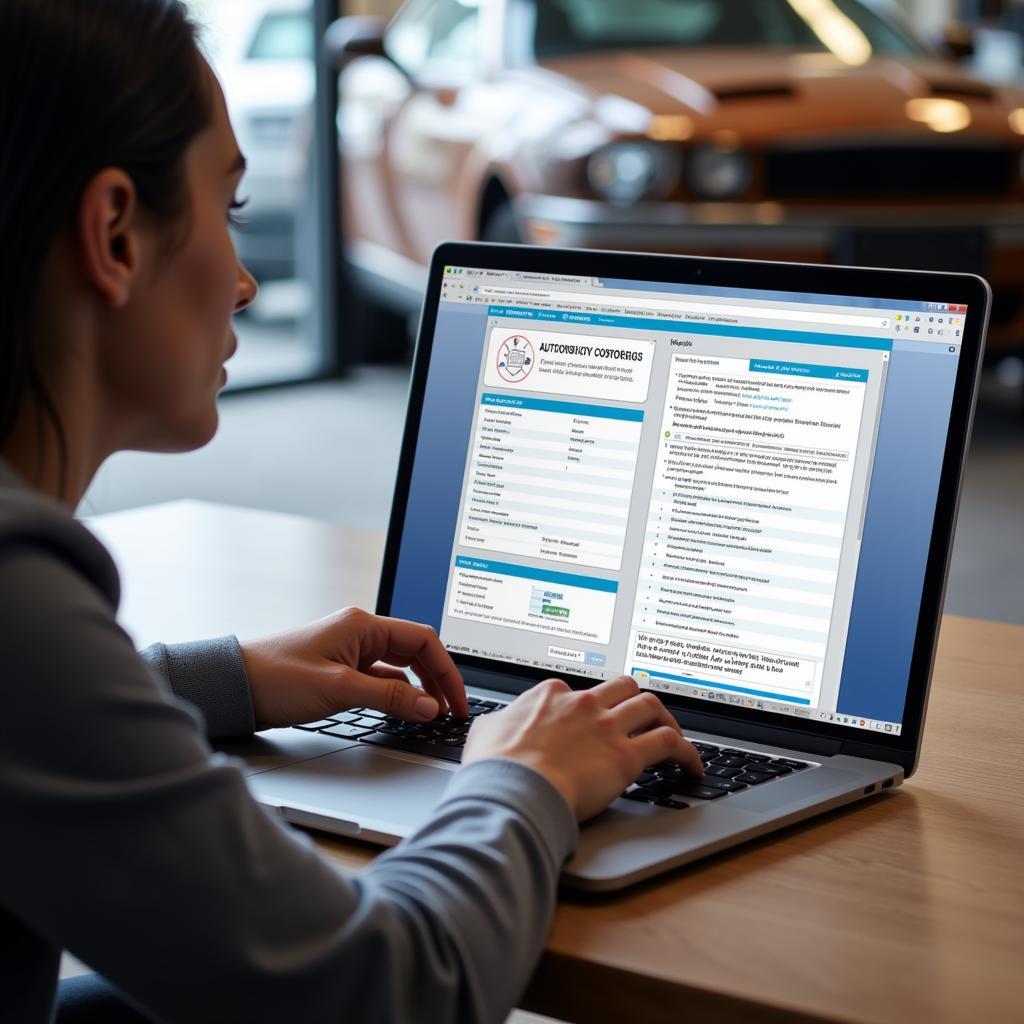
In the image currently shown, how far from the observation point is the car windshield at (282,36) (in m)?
5.38

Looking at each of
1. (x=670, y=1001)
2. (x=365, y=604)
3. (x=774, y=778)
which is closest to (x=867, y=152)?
(x=365, y=604)

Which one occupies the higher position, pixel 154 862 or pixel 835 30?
pixel 835 30

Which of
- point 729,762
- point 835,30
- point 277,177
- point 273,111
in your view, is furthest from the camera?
point 277,177

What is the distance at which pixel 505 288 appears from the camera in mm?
1105

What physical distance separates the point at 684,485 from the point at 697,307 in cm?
13

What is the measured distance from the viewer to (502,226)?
166 inches

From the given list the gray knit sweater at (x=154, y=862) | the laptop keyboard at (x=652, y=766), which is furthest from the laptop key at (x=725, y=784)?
the gray knit sweater at (x=154, y=862)

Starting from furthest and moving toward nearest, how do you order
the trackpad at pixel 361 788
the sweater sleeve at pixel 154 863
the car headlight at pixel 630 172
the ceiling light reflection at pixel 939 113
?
the ceiling light reflection at pixel 939 113 < the car headlight at pixel 630 172 < the trackpad at pixel 361 788 < the sweater sleeve at pixel 154 863

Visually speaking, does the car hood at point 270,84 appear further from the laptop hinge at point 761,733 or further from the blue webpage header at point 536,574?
the laptop hinge at point 761,733

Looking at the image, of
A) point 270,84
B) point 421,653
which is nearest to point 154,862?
point 421,653

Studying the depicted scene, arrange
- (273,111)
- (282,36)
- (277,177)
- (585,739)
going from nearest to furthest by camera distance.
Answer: (585,739), (282,36), (273,111), (277,177)

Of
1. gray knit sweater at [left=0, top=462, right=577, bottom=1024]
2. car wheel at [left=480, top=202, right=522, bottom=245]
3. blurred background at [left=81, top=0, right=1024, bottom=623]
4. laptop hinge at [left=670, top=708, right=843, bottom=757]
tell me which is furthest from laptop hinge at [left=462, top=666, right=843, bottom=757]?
car wheel at [left=480, top=202, right=522, bottom=245]

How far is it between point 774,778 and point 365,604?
476 mm

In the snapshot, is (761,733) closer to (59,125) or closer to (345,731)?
(345,731)
